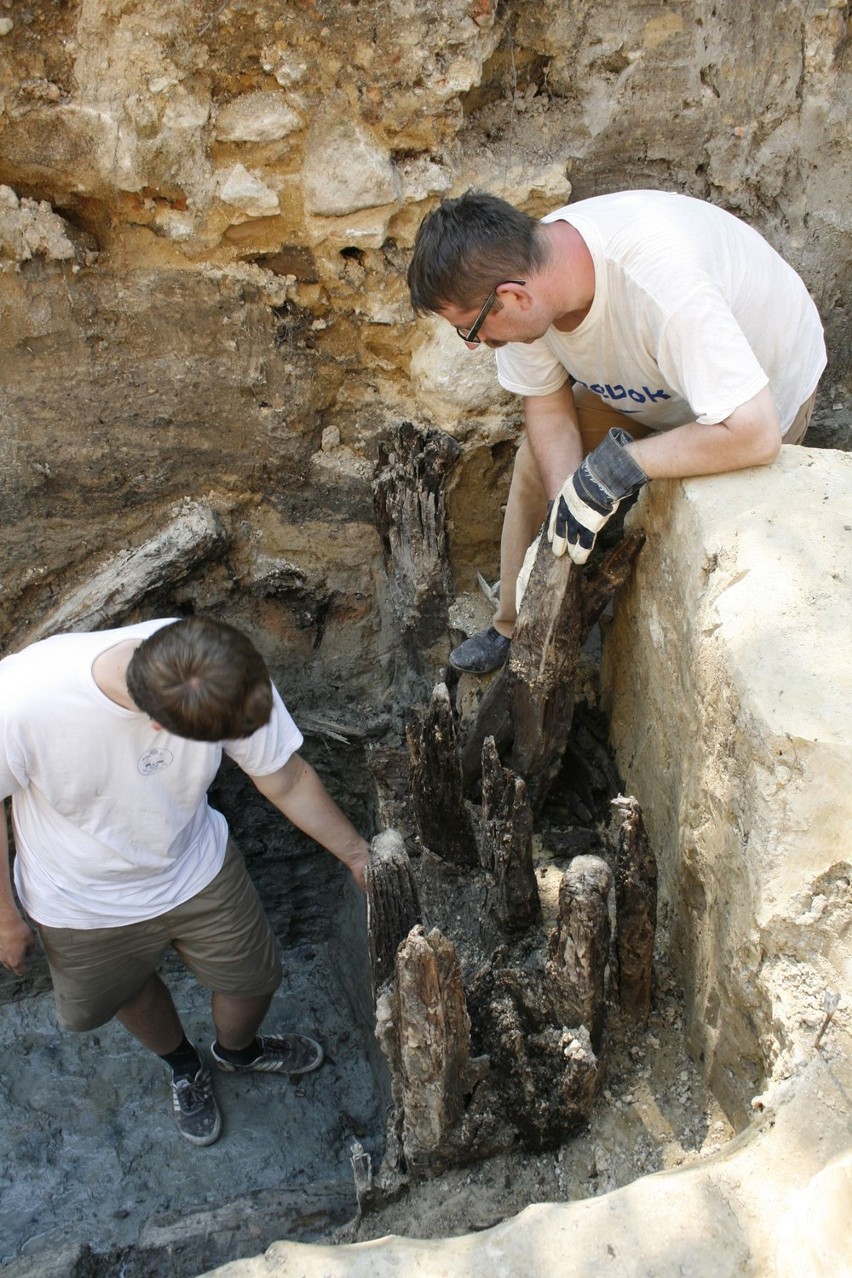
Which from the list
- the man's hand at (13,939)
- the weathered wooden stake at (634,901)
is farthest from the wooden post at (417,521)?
the man's hand at (13,939)

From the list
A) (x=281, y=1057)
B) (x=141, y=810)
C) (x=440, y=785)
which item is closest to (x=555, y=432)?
(x=440, y=785)

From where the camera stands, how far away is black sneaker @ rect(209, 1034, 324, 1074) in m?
3.69

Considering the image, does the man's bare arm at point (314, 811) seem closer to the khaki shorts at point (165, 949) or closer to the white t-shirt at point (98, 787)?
the white t-shirt at point (98, 787)

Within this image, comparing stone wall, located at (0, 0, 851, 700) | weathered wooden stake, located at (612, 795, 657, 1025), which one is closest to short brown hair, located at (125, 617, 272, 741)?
weathered wooden stake, located at (612, 795, 657, 1025)

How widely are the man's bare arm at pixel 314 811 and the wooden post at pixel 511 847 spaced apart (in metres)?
0.38

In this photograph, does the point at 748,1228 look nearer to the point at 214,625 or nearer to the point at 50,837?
the point at 214,625

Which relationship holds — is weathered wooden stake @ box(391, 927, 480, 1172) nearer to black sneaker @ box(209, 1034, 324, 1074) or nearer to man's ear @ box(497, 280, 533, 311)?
man's ear @ box(497, 280, 533, 311)

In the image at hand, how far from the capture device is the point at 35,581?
366 centimetres

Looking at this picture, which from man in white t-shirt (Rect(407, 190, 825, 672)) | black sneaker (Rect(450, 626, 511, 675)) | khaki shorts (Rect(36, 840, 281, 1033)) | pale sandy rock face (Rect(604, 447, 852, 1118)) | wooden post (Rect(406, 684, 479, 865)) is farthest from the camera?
black sneaker (Rect(450, 626, 511, 675))

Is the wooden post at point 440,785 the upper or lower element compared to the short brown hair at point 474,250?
lower

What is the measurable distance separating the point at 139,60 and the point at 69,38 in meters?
0.20

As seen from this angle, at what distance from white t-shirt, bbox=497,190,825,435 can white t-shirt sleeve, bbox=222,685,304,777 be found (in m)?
1.24

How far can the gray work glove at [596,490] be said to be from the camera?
2.37 metres

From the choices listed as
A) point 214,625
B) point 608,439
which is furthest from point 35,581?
point 608,439
